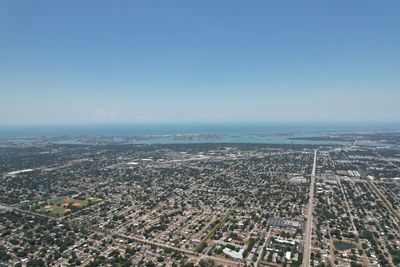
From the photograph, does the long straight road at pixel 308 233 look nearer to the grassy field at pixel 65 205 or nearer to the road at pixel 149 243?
the road at pixel 149 243

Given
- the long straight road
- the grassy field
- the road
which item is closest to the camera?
the road

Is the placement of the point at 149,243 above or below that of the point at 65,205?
below

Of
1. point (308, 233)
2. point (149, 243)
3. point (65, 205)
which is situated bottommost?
point (308, 233)

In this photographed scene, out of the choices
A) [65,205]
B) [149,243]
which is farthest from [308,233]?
[65,205]

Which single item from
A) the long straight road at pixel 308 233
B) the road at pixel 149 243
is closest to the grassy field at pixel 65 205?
the road at pixel 149 243

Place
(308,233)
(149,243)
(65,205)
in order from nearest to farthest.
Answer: (149,243)
(308,233)
(65,205)

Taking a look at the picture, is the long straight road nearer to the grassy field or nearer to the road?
the road

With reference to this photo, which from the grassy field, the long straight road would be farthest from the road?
the long straight road

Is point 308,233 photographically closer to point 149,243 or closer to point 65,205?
point 149,243
